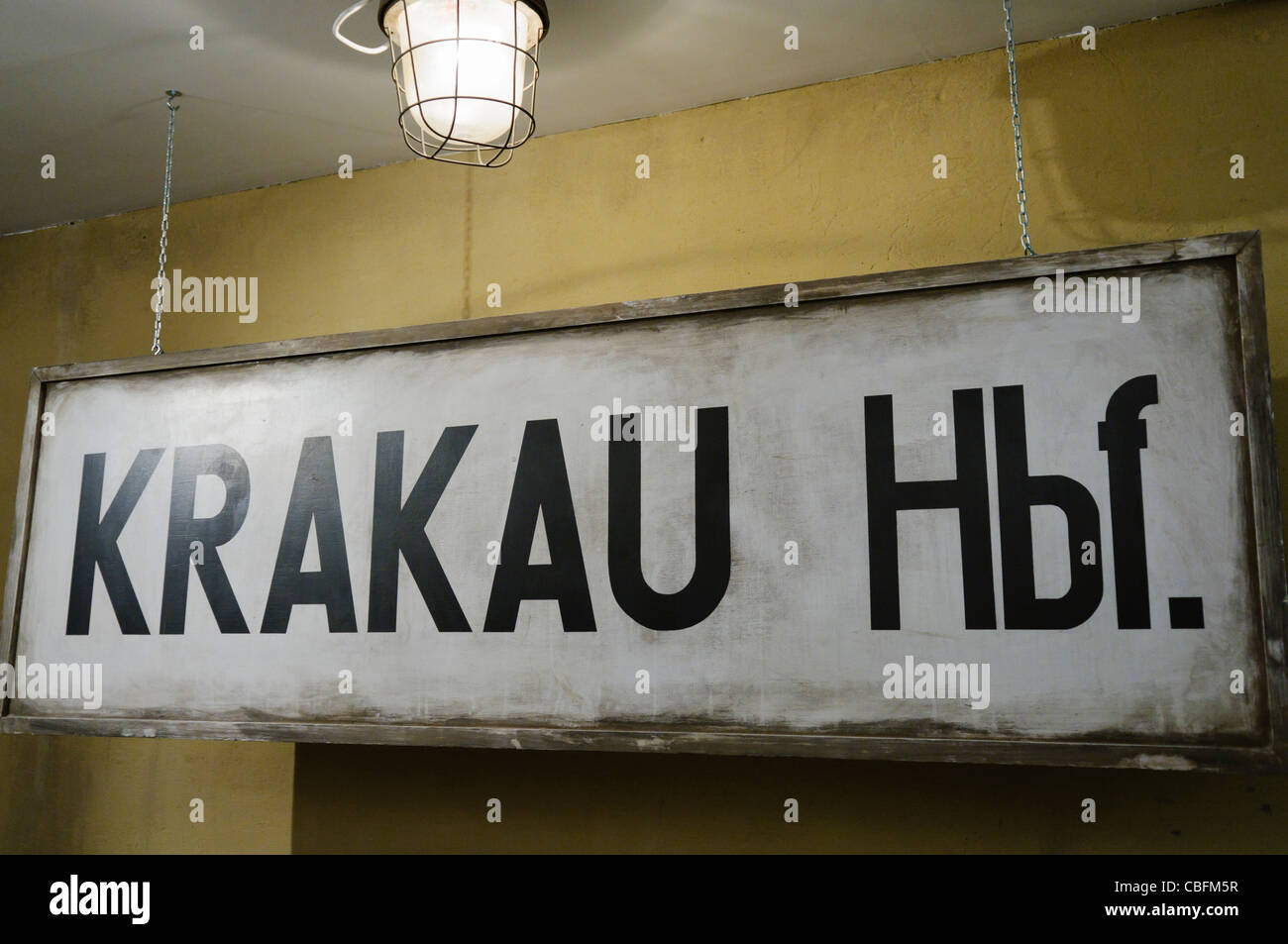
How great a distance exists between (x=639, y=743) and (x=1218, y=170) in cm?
146

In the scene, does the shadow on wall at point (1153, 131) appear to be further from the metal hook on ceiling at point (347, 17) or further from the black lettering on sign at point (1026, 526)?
the metal hook on ceiling at point (347, 17)

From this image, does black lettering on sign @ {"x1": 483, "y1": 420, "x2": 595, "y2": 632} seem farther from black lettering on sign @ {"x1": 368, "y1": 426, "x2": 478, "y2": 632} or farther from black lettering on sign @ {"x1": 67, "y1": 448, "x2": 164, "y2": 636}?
black lettering on sign @ {"x1": 67, "y1": 448, "x2": 164, "y2": 636}

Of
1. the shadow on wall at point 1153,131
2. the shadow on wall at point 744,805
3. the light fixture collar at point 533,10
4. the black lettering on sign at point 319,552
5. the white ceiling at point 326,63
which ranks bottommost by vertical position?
the shadow on wall at point 744,805

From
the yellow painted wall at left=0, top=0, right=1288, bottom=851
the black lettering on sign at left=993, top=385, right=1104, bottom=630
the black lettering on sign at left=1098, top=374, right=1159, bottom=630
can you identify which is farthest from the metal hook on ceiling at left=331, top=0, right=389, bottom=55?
the black lettering on sign at left=1098, top=374, right=1159, bottom=630

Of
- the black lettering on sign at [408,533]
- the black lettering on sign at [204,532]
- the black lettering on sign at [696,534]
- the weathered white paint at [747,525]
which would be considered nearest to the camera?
the weathered white paint at [747,525]

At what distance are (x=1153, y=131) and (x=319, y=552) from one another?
175 cm

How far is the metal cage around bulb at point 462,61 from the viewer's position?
1589 mm

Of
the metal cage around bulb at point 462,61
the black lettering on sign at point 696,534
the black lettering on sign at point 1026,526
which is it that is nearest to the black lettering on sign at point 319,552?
the black lettering on sign at point 696,534

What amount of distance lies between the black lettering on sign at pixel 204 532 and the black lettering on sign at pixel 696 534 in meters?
0.75

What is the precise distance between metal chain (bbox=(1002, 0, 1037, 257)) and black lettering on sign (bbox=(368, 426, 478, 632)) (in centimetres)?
111

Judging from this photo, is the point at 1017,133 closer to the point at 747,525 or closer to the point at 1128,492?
the point at 1128,492

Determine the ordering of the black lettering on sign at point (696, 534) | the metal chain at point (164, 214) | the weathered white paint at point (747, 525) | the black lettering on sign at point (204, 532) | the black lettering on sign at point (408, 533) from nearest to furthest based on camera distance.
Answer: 1. the weathered white paint at point (747, 525)
2. the black lettering on sign at point (696, 534)
3. the black lettering on sign at point (408, 533)
4. the black lettering on sign at point (204, 532)
5. the metal chain at point (164, 214)

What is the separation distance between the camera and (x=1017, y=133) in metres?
1.81
